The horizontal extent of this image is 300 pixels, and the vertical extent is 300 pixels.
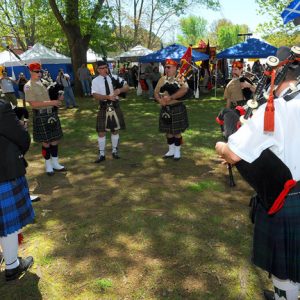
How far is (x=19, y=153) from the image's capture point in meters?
3.09

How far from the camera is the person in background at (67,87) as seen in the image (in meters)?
13.9

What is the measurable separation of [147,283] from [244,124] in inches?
76.9

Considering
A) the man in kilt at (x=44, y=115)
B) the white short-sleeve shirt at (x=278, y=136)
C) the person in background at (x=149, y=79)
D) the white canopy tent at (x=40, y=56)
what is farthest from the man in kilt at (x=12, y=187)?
the white canopy tent at (x=40, y=56)

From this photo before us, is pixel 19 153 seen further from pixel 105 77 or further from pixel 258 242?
pixel 105 77

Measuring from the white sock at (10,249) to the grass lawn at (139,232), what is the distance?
0.18 metres

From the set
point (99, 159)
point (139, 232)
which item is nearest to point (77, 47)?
→ point (99, 159)

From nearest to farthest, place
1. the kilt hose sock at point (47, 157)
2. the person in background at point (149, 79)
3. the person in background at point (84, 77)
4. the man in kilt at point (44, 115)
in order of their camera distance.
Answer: the man in kilt at point (44, 115), the kilt hose sock at point (47, 157), the person in background at point (149, 79), the person in background at point (84, 77)

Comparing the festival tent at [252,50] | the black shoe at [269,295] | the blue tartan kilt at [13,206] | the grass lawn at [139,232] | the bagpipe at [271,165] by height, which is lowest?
the black shoe at [269,295]

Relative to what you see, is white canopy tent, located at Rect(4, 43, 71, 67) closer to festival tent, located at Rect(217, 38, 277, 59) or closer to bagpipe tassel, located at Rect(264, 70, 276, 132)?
festival tent, located at Rect(217, 38, 277, 59)

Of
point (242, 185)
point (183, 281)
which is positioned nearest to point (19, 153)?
point (183, 281)

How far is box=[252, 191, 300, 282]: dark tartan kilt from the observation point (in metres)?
1.99

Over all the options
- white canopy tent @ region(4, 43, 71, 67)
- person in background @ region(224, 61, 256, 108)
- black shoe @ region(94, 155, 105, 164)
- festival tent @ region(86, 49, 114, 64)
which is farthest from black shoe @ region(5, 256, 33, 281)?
festival tent @ region(86, 49, 114, 64)

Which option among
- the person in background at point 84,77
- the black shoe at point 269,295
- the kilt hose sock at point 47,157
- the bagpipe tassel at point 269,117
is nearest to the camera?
the bagpipe tassel at point 269,117

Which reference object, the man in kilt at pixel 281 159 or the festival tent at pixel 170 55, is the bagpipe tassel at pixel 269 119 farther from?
the festival tent at pixel 170 55
